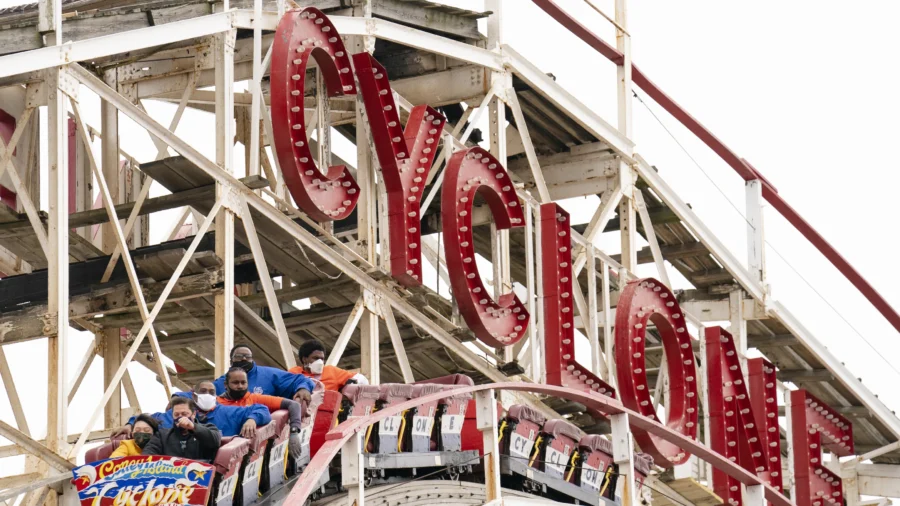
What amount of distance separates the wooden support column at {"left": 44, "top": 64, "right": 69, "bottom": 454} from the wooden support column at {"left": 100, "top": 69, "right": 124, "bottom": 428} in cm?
464

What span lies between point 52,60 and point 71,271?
4141mm

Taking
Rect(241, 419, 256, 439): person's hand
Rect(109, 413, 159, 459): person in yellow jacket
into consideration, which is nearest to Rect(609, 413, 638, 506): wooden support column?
Rect(241, 419, 256, 439): person's hand

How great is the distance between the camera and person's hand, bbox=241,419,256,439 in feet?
48.7

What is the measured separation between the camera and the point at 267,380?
55.5 feet

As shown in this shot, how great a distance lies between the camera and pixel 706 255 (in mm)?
30984

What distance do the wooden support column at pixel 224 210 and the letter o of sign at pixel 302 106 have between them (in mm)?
505

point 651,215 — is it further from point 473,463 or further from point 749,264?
point 473,463

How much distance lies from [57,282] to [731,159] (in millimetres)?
15670

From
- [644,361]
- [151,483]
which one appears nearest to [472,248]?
[644,361]

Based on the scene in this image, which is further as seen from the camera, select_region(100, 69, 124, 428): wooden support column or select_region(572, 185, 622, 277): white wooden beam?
select_region(572, 185, 622, 277): white wooden beam

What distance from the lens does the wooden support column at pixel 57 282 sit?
Answer: 1772 cm

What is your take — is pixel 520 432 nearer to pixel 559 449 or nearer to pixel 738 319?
pixel 559 449

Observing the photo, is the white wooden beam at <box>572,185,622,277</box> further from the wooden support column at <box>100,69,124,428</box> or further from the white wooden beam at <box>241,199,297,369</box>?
the white wooden beam at <box>241,199,297,369</box>

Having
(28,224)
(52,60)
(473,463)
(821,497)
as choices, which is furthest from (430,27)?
(821,497)
